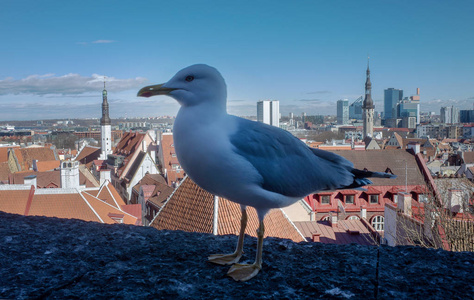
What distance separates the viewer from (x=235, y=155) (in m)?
1.27

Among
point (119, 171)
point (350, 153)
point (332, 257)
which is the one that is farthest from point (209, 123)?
point (119, 171)

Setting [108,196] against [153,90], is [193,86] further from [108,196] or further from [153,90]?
[108,196]

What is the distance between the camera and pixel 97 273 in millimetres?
1362

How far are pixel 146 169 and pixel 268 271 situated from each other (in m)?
24.7

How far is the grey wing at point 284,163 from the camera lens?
1329mm

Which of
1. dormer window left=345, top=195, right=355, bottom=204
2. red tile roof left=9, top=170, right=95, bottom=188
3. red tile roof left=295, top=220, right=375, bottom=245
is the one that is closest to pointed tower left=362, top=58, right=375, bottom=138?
dormer window left=345, top=195, right=355, bottom=204

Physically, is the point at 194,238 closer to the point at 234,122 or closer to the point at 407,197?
the point at 234,122

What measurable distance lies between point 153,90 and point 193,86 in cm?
14

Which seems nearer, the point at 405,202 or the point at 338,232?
the point at 405,202

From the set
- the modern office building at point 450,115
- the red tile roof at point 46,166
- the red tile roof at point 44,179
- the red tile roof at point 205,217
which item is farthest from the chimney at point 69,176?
the modern office building at point 450,115

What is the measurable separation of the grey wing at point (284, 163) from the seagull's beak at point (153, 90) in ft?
0.90

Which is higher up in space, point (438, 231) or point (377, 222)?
point (438, 231)

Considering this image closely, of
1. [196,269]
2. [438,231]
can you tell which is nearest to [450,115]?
[438,231]

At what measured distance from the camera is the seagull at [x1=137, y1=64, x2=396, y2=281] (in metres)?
1.25
